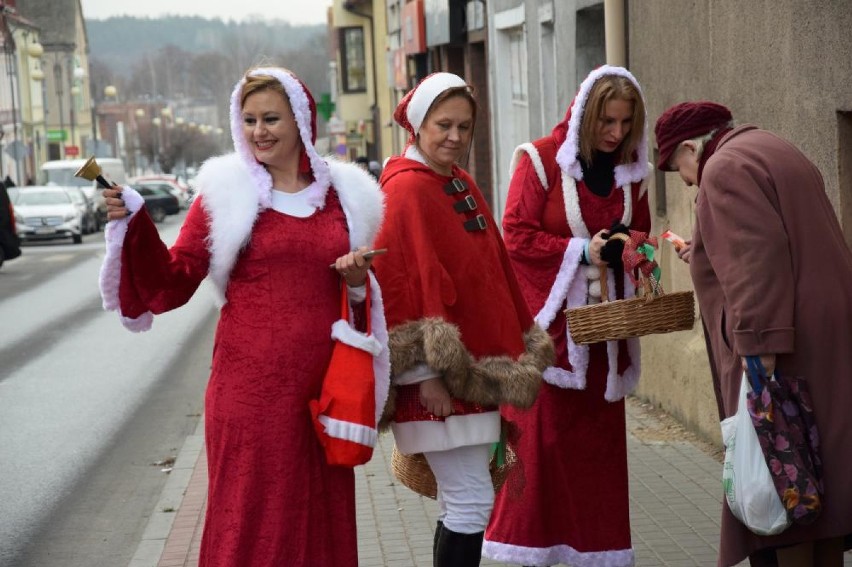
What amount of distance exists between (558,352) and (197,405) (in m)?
6.30

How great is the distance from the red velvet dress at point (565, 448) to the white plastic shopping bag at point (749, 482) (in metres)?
1.18

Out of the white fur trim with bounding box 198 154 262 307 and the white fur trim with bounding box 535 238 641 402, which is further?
the white fur trim with bounding box 535 238 641 402

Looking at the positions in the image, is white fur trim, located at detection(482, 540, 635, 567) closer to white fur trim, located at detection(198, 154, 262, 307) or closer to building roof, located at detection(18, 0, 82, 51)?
white fur trim, located at detection(198, 154, 262, 307)

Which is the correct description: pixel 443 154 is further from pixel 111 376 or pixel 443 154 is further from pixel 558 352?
pixel 111 376

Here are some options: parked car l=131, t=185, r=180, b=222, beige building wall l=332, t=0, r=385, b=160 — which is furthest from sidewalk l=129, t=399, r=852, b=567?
beige building wall l=332, t=0, r=385, b=160

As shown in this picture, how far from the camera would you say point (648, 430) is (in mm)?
9047

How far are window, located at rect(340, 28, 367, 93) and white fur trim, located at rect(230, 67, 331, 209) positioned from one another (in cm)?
5491

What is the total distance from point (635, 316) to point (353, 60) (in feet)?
180

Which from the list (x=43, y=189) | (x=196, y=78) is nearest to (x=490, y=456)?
(x=43, y=189)

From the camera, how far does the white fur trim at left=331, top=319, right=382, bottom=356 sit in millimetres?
4375

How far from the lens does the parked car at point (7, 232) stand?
Answer: 1031 inches

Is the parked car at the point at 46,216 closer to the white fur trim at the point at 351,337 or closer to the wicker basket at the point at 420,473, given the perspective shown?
the wicker basket at the point at 420,473

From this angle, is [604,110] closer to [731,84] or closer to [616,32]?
[731,84]

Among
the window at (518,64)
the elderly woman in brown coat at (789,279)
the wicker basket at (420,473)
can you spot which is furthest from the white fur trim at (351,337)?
the window at (518,64)
